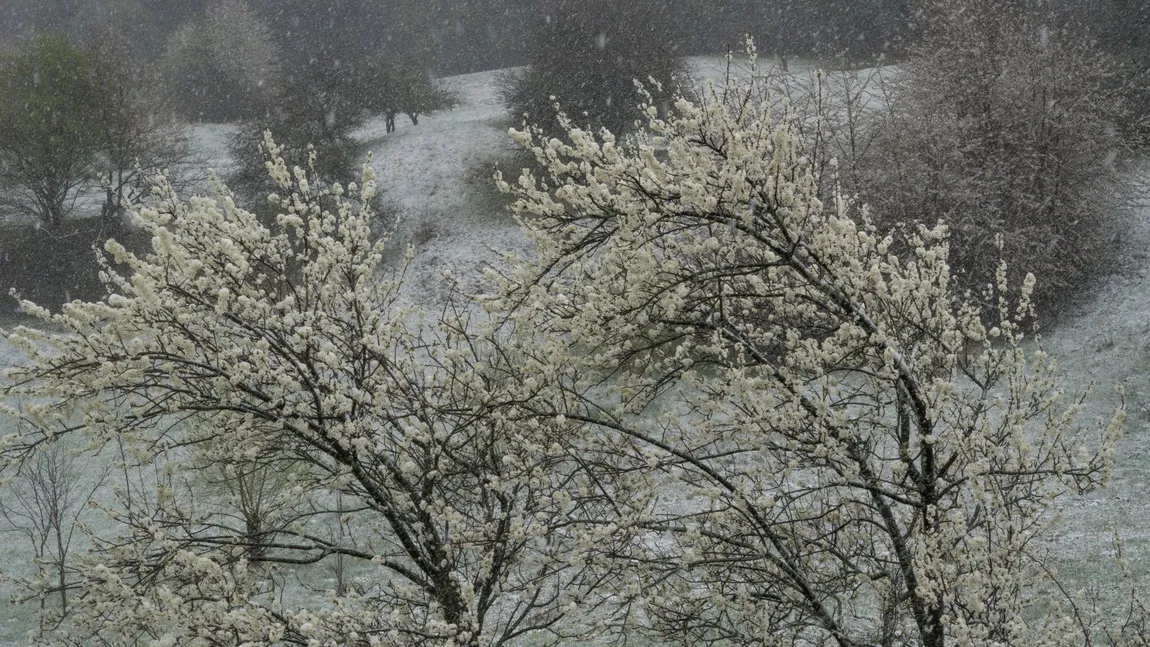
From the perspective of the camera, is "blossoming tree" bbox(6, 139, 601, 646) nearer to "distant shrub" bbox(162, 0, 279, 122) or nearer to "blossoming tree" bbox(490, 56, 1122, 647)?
"blossoming tree" bbox(490, 56, 1122, 647)

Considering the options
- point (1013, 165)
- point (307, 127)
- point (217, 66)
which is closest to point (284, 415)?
point (1013, 165)

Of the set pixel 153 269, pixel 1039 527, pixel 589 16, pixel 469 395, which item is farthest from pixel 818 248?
pixel 589 16

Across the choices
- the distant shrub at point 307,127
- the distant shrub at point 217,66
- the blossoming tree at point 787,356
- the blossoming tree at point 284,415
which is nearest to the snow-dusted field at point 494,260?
the blossoming tree at point 787,356

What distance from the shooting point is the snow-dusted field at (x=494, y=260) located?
12539 mm

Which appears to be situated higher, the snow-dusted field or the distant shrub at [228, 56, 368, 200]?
the distant shrub at [228, 56, 368, 200]

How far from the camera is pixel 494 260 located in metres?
24.6

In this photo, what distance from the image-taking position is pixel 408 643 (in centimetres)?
566

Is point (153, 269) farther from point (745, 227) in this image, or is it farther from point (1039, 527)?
point (1039, 527)

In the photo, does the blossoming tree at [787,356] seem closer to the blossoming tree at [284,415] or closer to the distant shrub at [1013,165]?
the blossoming tree at [284,415]

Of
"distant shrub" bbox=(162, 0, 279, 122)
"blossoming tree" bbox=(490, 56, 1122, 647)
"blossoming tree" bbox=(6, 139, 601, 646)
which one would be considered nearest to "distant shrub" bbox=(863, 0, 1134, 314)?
"blossoming tree" bbox=(490, 56, 1122, 647)

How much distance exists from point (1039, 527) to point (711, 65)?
1415 inches

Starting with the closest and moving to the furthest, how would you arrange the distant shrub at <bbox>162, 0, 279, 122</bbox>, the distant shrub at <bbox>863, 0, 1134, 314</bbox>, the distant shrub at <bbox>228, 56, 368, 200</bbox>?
1. the distant shrub at <bbox>863, 0, 1134, 314</bbox>
2. the distant shrub at <bbox>228, 56, 368, 200</bbox>
3. the distant shrub at <bbox>162, 0, 279, 122</bbox>

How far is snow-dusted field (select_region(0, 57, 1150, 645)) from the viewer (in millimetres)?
12539

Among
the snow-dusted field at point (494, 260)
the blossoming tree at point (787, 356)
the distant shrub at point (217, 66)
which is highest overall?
the distant shrub at point (217, 66)
